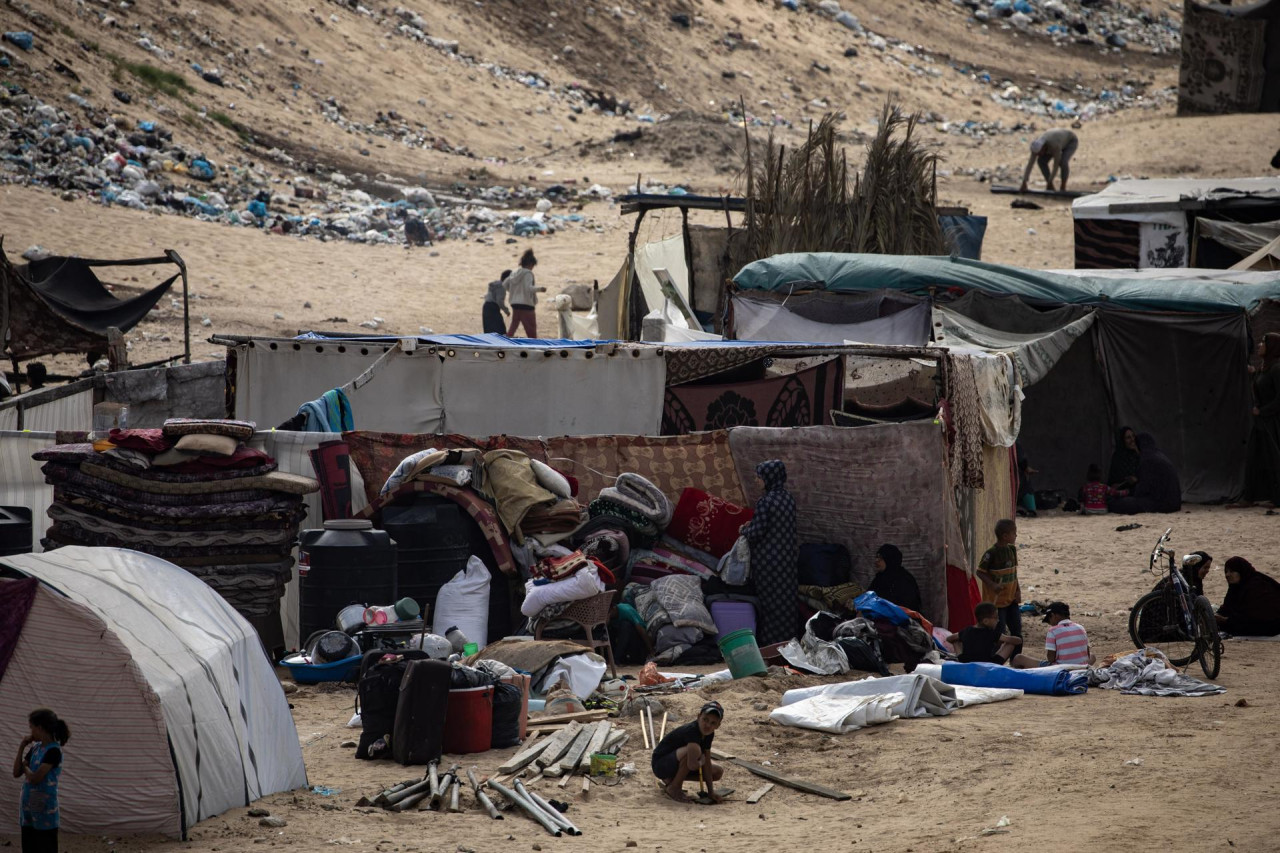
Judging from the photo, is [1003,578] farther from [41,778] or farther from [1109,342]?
[1109,342]

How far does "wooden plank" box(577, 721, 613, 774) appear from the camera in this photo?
6.22m

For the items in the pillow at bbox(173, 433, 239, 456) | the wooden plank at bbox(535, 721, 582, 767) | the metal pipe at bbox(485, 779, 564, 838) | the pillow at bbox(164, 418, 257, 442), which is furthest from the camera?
the pillow at bbox(164, 418, 257, 442)

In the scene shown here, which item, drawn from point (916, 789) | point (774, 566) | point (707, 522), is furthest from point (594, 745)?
point (707, 522)

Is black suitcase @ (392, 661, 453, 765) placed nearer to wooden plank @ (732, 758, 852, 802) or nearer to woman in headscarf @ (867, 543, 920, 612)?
wooden plank @ (732, 758, 852, 802)

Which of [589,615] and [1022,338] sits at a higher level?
[1022,338]

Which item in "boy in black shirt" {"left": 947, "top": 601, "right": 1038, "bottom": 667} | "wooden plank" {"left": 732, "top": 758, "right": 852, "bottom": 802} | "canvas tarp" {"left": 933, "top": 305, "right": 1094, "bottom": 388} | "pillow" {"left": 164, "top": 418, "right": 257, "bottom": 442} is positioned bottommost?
"wooden plank" {"left": 732, "top": 758, "right": 852, "bottom": 802}

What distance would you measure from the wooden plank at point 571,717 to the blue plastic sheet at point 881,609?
6.02 feet

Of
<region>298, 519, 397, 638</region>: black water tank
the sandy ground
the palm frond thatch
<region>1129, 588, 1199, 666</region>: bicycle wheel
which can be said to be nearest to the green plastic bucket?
the sandy ground

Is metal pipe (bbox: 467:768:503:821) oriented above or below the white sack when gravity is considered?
below

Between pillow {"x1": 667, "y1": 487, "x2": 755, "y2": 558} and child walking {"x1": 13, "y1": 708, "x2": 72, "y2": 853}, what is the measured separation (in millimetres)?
4674

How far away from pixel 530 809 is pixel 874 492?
12.3ft

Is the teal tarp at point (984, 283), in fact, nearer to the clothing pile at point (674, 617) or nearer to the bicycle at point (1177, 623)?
the bicycle at point (1177, 623)

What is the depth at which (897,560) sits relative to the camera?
852cm

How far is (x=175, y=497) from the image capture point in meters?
7.89
